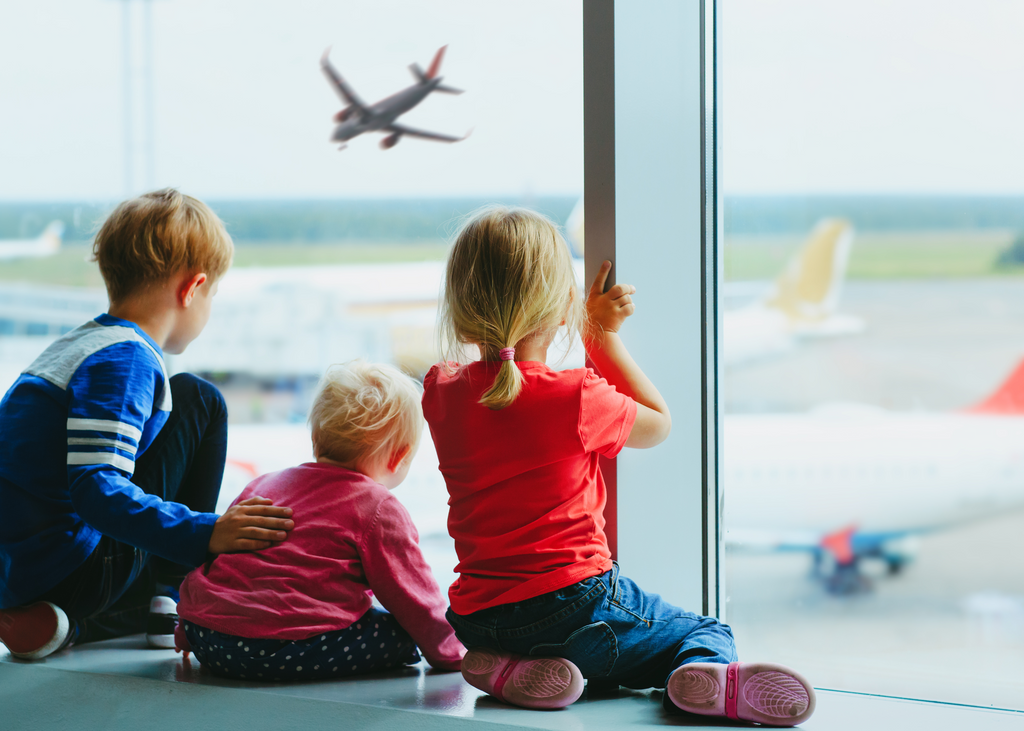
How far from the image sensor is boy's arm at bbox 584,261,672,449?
2.46 feet

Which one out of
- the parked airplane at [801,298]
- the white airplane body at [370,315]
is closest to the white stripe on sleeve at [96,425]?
the white airplane body at [370,315]

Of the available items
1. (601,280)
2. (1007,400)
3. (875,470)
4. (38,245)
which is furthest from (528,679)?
(1007,400)

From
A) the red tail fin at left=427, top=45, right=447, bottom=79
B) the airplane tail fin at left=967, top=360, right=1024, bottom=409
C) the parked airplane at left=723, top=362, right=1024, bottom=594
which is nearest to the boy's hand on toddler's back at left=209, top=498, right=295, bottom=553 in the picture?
the red tail fin at left=427, top=45, right=447, bottom=79

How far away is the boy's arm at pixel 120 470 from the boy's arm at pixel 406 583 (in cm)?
14

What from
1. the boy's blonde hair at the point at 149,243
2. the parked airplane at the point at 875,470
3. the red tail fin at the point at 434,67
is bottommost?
the parked airplane at the point at 875,470

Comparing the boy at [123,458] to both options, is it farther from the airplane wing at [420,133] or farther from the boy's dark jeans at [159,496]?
the airplane wing at [420,133]

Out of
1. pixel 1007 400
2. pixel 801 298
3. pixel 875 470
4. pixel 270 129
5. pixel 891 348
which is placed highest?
pixel 270 129

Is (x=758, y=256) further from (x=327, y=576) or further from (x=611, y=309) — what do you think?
(x=327, y=576)

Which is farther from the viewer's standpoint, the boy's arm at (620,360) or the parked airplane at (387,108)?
→ the parked airplane at (387,108)

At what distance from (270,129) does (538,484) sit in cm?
295

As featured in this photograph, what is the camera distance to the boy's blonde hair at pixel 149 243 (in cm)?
85

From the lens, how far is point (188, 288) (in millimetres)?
874

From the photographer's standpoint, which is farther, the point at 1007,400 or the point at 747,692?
the point at 1007,400

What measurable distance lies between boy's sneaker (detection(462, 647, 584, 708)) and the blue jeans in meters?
0.01
